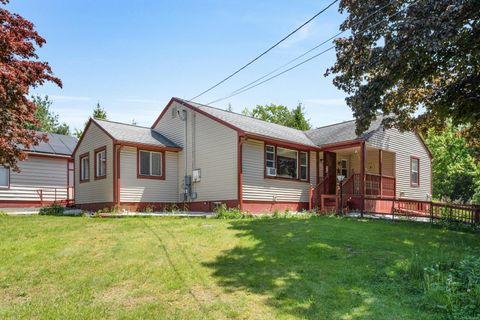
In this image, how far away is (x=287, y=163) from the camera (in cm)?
1755

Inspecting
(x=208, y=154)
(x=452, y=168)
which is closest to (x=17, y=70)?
(x=208, y=154)

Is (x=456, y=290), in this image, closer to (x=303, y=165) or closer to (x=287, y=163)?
(x=287, y=163)

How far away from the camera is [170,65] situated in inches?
610

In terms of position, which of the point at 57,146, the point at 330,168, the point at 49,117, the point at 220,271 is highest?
the point at 49,117

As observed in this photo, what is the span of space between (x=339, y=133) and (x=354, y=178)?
265 centimetres

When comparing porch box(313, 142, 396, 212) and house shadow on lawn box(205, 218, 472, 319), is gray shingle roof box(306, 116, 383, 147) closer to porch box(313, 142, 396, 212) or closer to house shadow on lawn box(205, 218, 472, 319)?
porch box(313, 142, 396, 212)

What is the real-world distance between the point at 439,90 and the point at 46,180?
20.5 m

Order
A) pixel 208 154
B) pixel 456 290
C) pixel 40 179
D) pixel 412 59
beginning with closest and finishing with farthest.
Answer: pixel 456 290, pixel 412 59, pixel 208 154, pixel 40 179

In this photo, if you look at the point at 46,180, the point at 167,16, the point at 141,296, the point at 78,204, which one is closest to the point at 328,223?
the point at 141,296

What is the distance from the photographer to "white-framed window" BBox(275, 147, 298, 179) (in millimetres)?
17125

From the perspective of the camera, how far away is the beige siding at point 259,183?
1573cm

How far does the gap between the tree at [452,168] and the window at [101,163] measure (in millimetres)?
29812

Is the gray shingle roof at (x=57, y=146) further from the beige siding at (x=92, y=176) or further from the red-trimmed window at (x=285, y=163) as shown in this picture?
the red-trimmed window at (x=285, y=163)

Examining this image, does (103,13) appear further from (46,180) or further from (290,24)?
(46,180)
